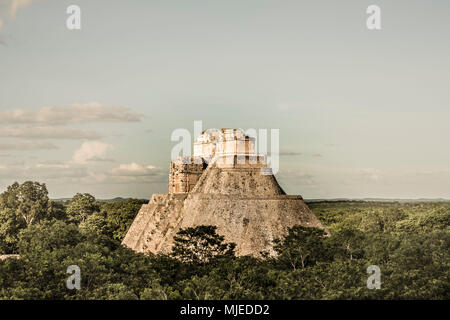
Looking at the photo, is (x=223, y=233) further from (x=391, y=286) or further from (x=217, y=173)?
(x=391, y=286)

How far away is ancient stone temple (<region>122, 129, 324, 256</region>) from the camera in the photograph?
52219 mm

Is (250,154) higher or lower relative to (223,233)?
higher

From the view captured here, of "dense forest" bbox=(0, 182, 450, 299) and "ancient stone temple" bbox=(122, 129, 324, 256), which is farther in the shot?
"ancient stone temple" bbox=(122, 129, 324, 256)

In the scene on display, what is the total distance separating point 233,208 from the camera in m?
54.1

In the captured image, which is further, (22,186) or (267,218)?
(22,186)

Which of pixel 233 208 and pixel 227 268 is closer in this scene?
pixel 227 268

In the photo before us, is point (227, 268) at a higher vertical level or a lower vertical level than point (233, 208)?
lower

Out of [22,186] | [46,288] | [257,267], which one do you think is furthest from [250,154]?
[22,186]

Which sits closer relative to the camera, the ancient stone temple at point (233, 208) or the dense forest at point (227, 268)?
the dense forest at point (227, 268)

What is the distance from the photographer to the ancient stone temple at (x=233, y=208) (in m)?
52.2
